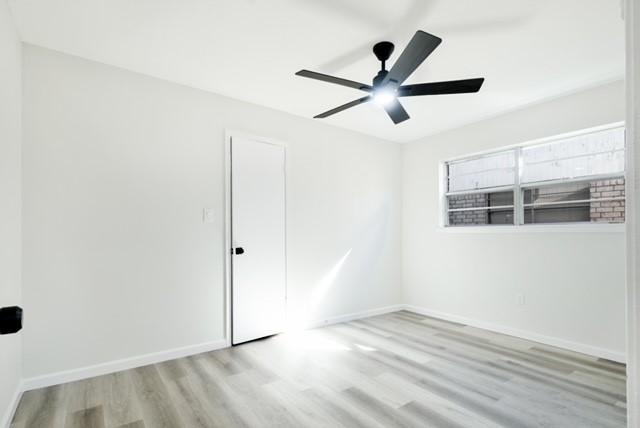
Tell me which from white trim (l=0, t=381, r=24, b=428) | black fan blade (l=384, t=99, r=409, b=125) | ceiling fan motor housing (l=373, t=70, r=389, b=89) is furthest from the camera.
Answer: black fan blade (l=384, t=99, r=409, b=125)

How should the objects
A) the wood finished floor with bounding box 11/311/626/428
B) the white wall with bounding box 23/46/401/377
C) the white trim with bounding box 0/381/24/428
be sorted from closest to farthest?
1. the white trim with bounding box 0/381/24/428
2. the wood finished floor with bounding box 11/311/626/428
3. the white wall with bounding box 23/46/401/377

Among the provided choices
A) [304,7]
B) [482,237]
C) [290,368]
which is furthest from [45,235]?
[482,237]

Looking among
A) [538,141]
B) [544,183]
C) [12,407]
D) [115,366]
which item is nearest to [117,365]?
[115,366]

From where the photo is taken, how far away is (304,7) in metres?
2.15

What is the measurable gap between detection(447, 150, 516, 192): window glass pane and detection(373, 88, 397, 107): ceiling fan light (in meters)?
2.23

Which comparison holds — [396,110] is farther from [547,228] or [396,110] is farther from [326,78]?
[547,228]

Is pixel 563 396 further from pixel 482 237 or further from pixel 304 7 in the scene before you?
pixel 304 7

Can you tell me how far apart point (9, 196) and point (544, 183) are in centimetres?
471

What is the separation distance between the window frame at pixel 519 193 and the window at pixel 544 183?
1cm

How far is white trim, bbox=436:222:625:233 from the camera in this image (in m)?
3.11

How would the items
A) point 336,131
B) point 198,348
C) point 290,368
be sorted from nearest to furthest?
point 290,368, point 198,348, point 336,131

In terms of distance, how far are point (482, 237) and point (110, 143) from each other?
13.5ft

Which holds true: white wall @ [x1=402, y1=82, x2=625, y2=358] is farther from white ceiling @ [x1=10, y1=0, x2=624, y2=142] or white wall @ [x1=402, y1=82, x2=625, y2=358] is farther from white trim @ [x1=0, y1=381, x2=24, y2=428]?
white trim @ [x1=0, y1=381, x2=24, y2=428]

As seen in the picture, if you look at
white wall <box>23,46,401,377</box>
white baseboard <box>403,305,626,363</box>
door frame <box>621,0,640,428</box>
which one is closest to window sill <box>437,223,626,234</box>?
white baseboard <box>403,305,626,363</box>
